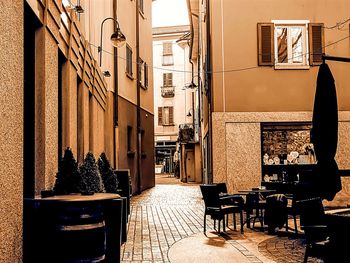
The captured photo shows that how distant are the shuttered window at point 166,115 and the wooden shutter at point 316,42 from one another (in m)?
28.9

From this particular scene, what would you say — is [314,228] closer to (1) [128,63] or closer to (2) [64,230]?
(2) [64,230]

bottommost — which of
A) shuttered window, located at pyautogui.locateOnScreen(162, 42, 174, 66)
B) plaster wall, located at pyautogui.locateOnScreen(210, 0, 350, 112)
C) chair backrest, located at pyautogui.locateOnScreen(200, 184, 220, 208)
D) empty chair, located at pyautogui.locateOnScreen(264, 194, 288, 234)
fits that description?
empty chair, located at pyautogui.locateOnScreen(264, 194, 288, 234)

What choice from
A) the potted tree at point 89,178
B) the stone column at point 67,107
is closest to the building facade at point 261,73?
the stone column at point 67,107

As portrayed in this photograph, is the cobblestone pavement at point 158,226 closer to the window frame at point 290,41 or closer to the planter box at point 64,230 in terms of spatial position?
the planter box at point 64,230

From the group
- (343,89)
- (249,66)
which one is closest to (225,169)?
(249,66)

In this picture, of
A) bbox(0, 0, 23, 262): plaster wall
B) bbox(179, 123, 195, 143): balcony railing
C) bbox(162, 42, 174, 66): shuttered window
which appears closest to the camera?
bbox(0, 0, 23, 262): plaster wall

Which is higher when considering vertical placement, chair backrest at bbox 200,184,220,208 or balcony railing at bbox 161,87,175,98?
balcony railing at bbox 161,87,175,98

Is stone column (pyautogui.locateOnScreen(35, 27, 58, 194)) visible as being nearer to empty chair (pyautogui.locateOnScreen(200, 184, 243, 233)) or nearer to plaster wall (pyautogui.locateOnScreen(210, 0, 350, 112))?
empty chair (pyautogui.locateOnScreen(200, 184, 243, 233))

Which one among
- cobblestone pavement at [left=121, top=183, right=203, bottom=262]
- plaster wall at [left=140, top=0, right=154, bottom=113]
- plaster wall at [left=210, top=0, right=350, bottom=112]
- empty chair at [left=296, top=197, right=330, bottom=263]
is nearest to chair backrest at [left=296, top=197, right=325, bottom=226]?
empty chair at [left=296, top=197, right=330, bottom=263]

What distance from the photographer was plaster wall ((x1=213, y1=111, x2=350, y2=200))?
1536 centimetres

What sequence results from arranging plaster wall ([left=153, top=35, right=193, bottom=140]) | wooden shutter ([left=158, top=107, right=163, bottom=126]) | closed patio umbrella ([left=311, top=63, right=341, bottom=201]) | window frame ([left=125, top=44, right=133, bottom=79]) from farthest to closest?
wooden shutter ([left=158, top=107, right=163, bottom=126]) → plaster wall ([left=153, top=35, right=193, bottom=140]) → window frame ([left=125, top=44, right=133, bottom=79]) → closed patio umbrella ([left=311, top=63, right=341, bottom=201])

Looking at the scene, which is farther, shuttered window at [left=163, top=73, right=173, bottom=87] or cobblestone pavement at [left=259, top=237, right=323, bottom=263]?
shuttered window at [left=163, top=73, right=173, bottom=87]

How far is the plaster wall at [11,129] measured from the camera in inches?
178

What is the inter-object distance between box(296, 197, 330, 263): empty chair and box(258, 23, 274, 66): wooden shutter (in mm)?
9784
